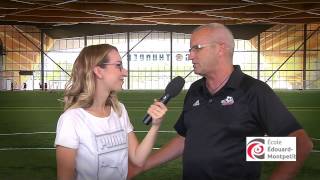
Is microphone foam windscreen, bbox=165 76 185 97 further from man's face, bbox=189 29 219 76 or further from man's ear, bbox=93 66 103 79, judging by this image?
man's ear, bbox=93 66 103 79

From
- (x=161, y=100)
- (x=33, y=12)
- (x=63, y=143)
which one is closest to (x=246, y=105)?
(x=161, y=100)

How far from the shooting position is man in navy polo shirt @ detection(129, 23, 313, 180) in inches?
137

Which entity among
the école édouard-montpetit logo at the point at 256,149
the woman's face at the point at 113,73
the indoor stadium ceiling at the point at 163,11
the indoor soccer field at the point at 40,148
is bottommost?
the indoor soccer field at the point at 40,148

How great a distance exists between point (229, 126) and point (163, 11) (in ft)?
116

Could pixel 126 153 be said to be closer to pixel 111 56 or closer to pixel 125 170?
pixel 125 170

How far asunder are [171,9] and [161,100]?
34.7 metres

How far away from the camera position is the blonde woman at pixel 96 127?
3275 mm

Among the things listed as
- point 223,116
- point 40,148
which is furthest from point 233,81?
point 40,148

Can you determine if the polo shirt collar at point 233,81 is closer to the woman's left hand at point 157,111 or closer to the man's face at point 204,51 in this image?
the man's face at point 204,51

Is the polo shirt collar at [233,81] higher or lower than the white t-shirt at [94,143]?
higher

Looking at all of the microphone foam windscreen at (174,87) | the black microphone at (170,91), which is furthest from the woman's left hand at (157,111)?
the microphone foam windscreen at (174,87)

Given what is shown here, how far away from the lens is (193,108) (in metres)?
3.86

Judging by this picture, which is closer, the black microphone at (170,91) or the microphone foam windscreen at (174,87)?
the black microphone at (170,91)

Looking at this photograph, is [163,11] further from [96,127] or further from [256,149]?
[256,149]
